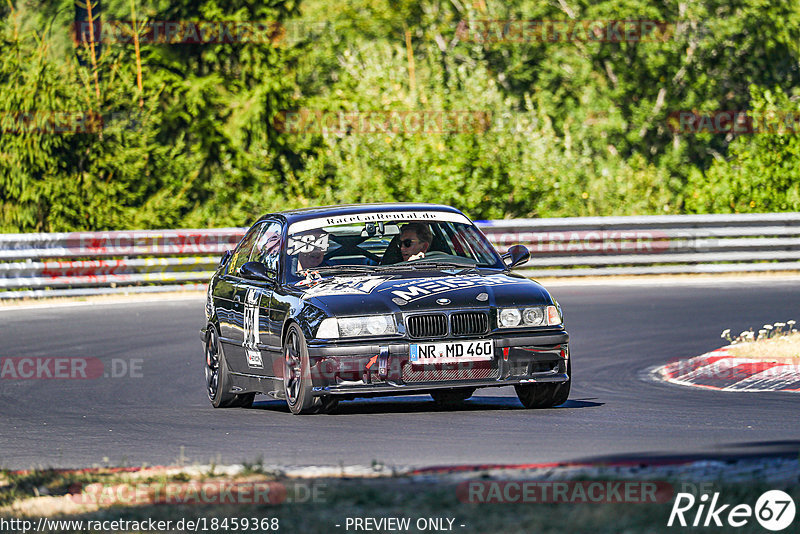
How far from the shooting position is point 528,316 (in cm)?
1056

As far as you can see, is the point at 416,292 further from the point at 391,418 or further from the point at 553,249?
the point at 553,249

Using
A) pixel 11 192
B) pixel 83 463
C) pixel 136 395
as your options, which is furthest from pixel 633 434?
pixel 11 192

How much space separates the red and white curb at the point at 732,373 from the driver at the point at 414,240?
272 centimetres

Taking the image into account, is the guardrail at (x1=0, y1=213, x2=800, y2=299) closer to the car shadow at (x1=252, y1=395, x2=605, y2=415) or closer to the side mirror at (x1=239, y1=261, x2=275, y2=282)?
the car shadow at (x1=252, y1=395, x2=605, y2=415)

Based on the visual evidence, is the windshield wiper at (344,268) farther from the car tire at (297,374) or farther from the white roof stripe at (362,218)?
the car tire at (297,374)

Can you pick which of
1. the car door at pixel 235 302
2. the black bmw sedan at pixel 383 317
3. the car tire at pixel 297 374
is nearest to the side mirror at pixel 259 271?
the black bmw sedan at pixel 383 317

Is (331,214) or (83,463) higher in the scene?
(331,214)

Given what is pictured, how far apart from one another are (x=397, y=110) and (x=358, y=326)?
20757 millimetres

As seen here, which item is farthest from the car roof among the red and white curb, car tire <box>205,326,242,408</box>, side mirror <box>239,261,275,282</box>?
the red and white curb

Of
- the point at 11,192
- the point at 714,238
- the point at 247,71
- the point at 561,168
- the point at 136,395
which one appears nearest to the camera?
the point at 136,395

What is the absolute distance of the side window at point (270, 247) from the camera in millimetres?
11836

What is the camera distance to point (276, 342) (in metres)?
11.2

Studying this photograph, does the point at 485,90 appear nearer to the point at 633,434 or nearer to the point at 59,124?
the point at 59,124

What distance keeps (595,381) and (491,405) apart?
1953 mm
